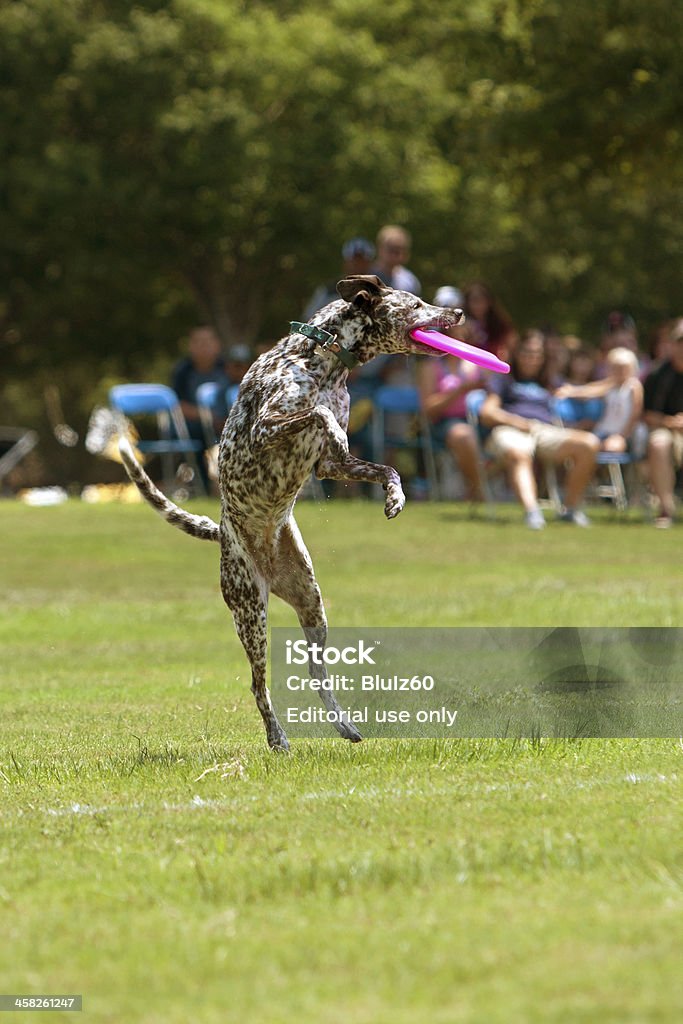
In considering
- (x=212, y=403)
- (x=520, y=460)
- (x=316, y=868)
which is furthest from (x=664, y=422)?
(x=316, y=868)

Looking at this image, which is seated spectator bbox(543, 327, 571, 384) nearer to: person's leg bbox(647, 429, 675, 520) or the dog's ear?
person's leg bbox(647, 429, 675, 520)

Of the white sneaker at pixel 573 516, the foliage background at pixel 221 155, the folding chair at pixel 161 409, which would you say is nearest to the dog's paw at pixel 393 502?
the white sneaker at pixel 573 516

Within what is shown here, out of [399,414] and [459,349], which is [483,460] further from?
[459,349]

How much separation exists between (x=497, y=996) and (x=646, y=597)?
943 cm

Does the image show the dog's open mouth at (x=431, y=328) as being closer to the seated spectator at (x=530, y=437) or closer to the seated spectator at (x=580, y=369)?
the seated spectator at (x=530, y=437)

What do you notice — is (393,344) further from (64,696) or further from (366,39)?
(366,39)

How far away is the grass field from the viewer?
3715 millimetres

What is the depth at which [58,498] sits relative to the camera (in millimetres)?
27047

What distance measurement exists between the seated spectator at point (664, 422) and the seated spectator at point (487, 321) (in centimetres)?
168

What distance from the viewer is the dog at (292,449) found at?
6629 mm

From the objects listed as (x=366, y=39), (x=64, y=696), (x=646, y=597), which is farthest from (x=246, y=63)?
(x=64, y=696)

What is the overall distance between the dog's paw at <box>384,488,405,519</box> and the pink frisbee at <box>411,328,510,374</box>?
0.63 metres

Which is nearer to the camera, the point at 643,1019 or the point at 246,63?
the point at 643,1019

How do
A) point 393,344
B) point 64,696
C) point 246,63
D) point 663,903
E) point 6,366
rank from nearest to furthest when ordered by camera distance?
point 663,903, point 393,344, point 64,696, point 246,63, point 6,366
